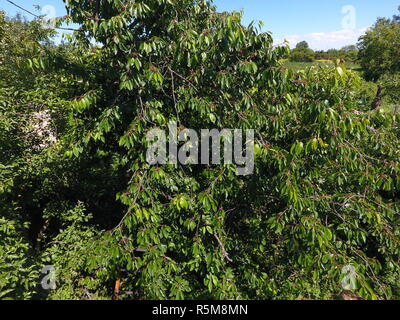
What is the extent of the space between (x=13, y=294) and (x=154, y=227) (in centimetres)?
149

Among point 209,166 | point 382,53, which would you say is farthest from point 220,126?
point 382,53

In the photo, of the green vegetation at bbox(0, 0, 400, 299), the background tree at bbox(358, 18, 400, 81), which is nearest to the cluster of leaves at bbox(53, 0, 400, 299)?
the green vegetation at bbox(0, 0, 400, 299)

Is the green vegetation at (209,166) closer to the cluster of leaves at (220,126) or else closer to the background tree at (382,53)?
the cluster of leaves at (220,126)

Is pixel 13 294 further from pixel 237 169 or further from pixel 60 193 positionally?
pixel 237 169

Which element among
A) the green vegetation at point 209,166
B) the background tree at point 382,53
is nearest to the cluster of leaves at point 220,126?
the green vegetation at point 209,166

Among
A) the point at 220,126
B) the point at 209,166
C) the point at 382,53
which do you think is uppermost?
the point at 382,53

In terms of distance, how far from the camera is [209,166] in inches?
114

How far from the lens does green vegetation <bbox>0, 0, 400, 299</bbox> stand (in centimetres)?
228

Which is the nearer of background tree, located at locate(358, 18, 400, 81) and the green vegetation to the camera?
the green vegetation

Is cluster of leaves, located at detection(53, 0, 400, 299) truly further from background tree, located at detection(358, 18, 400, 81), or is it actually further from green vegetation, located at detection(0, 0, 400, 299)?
background tree, located at detection(358, 18, 400, 81)

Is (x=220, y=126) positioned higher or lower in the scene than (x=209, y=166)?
higher

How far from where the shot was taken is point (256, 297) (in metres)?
3.32

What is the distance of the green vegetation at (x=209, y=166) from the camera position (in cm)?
228

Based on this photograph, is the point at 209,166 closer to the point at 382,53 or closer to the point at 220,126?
the point at 220,126
